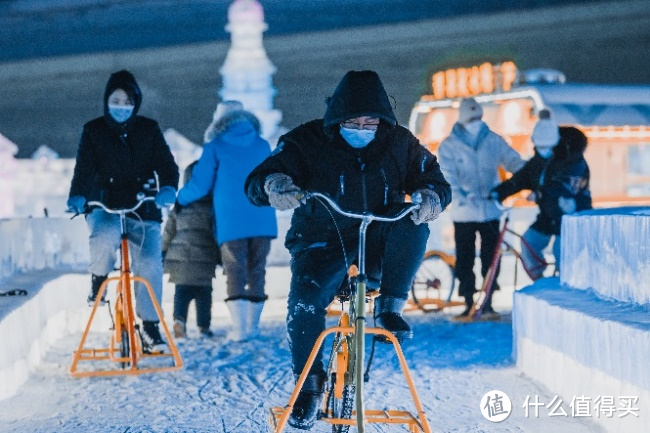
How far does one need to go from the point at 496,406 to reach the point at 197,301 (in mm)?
4161

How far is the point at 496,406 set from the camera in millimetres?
6207

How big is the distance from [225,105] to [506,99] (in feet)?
37.2

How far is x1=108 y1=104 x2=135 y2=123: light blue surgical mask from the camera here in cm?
776

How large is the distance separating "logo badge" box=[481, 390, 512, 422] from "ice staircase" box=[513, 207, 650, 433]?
0.21m

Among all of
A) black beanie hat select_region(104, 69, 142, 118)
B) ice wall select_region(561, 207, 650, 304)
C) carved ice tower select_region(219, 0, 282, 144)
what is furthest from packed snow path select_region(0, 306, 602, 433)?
carved ice tower select_region(219, 0, 282, 144)

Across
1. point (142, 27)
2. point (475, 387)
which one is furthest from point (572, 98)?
point (142, 27)

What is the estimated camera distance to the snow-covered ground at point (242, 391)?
582cm

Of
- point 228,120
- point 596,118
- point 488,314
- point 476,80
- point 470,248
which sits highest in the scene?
point 476,80

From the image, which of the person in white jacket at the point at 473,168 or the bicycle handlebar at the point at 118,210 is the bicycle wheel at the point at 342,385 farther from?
the person in white jacket at the point at 473,168

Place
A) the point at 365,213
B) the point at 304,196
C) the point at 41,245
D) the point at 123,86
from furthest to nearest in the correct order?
the point at 41,245 → the point at 123,86 → the point at 304,196 → the point at 365,213

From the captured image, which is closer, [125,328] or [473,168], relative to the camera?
[125,328]

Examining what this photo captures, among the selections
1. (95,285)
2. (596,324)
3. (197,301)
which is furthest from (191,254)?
(596,324)

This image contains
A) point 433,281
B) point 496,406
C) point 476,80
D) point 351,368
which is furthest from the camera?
point 476,80

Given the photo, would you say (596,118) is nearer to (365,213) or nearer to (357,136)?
(357,136)
